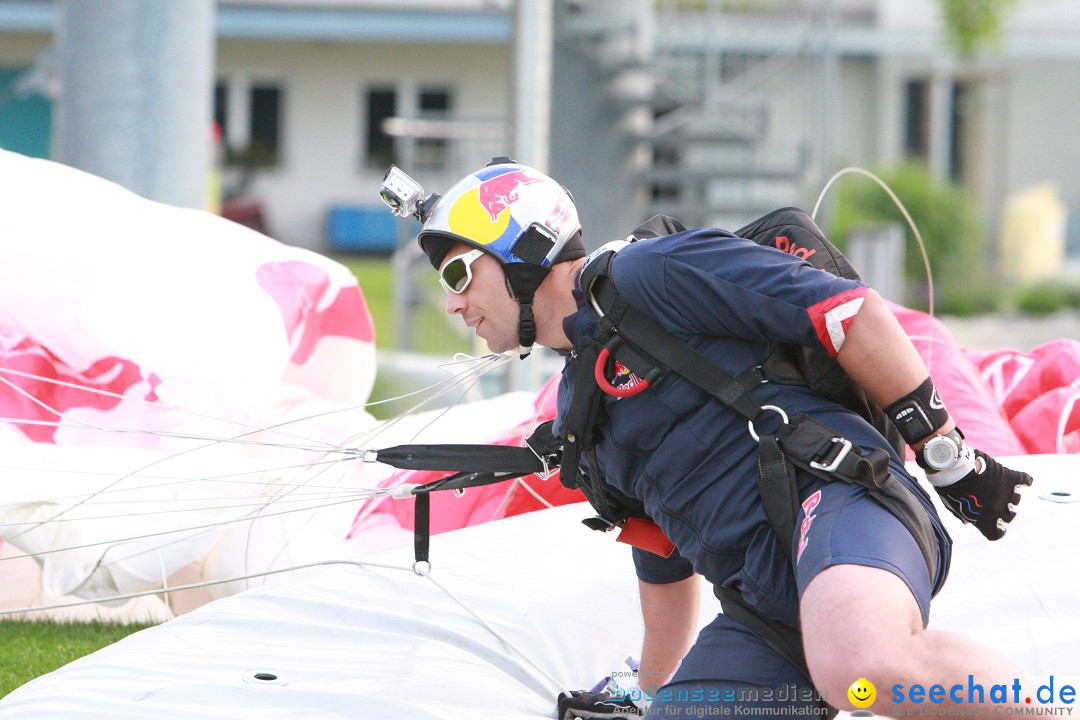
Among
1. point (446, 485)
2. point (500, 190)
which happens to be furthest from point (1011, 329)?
point (500, 190)

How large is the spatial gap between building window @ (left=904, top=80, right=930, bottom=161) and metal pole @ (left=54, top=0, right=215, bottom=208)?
13.9 meters

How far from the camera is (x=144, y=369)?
142 inches

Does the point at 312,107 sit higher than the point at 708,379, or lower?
higher

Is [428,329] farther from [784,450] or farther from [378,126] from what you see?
[378,126]

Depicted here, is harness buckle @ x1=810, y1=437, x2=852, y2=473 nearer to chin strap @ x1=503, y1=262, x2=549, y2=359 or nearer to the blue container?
chin strap @ x1=503, y1=262, x2=549, y2=359

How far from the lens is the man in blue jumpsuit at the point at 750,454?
6.16ft

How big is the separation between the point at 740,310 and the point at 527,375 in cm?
343

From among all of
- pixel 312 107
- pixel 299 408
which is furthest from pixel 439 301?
pixel 312 107

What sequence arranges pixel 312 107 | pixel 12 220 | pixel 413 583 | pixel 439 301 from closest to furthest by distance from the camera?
pixel 413 583 → pixel 12 220 → pixel 439 301 → pixel 312 107

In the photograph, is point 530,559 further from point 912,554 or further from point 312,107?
point 312,107

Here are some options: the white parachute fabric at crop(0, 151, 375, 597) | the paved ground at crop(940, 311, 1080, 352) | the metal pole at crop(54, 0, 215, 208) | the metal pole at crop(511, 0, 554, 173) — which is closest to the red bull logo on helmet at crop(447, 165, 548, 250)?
the white parachute fabric at crop(0, 151, 375, 597)

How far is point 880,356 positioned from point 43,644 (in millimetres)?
2221

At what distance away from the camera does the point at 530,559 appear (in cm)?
301

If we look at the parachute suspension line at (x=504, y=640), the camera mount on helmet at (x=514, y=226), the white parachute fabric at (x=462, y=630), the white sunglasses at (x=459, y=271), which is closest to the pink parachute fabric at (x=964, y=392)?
the white parachute fabric at (x=462, y=630)
